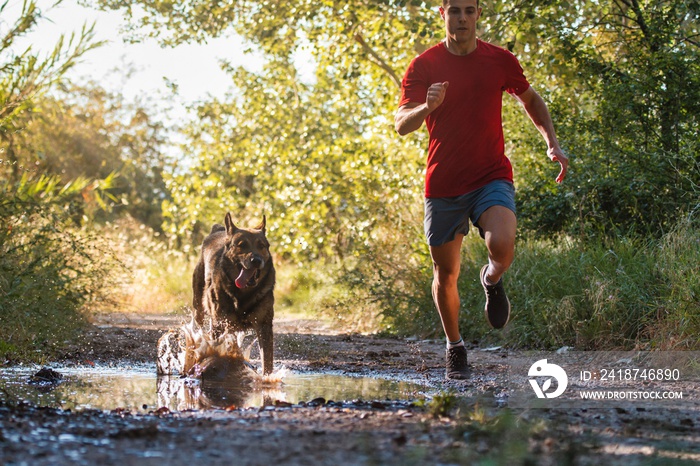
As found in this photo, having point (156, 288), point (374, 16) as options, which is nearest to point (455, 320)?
point (374, 16)

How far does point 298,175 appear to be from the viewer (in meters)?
18.2

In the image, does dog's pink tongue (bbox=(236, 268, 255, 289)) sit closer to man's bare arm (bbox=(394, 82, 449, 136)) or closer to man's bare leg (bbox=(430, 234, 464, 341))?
man's bare leg (bbox=(430, 234, 464, 341))

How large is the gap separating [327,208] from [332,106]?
3.04 meters

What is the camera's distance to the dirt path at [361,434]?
3.11 m

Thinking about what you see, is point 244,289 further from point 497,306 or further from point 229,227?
point 497,306

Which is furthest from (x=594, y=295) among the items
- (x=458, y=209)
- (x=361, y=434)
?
(x=361, y=434)

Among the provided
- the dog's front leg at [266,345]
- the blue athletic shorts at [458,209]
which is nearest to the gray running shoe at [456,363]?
the blue athletic shorts at [458,209]

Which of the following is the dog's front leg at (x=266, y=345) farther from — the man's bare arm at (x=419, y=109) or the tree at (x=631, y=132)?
the tree at (x=631, y=132)

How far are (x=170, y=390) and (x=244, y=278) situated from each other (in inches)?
65.3

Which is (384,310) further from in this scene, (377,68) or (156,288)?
(156,288)

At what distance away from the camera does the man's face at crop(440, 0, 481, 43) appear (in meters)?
5.76

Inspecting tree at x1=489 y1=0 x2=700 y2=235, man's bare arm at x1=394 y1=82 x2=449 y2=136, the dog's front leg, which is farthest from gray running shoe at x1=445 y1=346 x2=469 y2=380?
tree at x1=489 y1=0 x2=700 y2=235

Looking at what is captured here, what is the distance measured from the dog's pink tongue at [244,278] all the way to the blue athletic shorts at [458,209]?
1709 mm

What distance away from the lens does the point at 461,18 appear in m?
5.78
